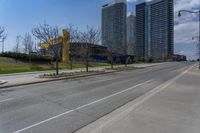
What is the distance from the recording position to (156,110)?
36.8 ft

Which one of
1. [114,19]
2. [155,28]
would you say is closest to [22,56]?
[114,19]

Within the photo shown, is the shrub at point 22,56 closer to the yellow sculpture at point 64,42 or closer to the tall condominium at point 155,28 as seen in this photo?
the yellow sculpture at point 64,42

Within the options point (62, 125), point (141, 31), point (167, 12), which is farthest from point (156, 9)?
point (62, 125)

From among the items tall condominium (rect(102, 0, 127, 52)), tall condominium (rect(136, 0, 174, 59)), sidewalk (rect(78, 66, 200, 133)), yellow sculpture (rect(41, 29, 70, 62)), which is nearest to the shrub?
yellow sculpture (rect(41, 29, 70, 62))

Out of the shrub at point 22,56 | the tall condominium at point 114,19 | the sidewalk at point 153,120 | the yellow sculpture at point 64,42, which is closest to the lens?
Answer: the sidewalk at point 153,120

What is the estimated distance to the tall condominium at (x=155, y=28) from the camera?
95.4 metres

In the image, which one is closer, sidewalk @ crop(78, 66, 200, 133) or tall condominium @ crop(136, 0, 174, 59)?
sidewalk @ crop(78, 66, 200, 133)

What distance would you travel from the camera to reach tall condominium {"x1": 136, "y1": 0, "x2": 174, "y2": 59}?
95381 millimetres

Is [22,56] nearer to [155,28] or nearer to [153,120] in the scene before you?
[153,120]

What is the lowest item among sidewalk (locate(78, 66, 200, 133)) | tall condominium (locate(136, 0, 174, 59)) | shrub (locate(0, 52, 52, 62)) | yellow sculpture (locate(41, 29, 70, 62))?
sidewalk (locate(78, 66, 200, 133))

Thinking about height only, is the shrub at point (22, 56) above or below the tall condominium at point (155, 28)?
below

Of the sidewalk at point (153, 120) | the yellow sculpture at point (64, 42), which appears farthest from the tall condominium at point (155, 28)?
the sidewalk at point (153, 120)

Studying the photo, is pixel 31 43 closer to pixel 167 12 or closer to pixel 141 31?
pixel 167 12

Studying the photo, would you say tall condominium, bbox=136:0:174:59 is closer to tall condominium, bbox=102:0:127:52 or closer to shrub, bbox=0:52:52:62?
A: tall condominium, bbox=102:0:127:52
